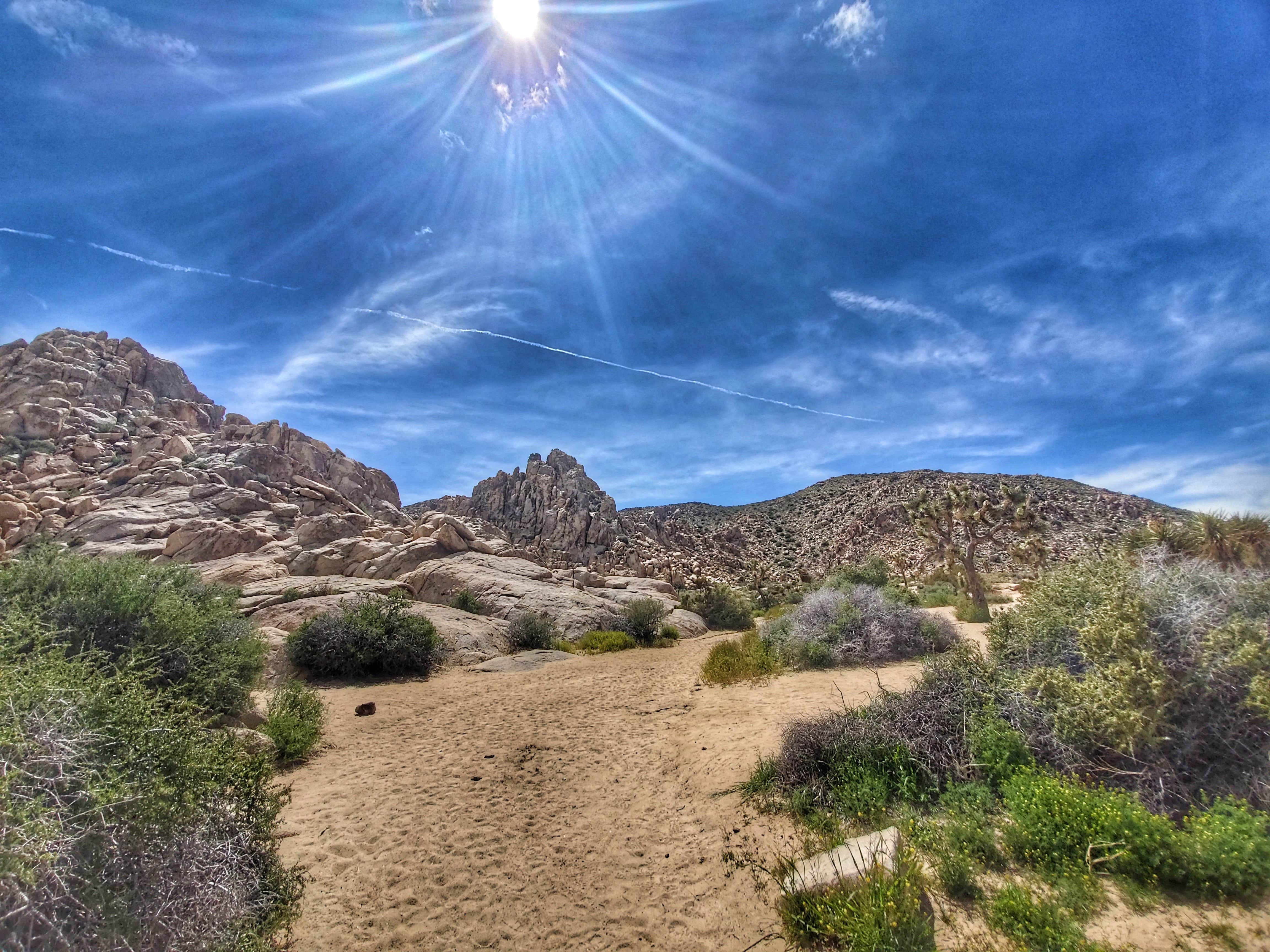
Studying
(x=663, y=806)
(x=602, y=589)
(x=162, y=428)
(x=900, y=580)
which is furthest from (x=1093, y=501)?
(x=162, y=428)

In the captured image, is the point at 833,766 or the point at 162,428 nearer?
the point at 833,766

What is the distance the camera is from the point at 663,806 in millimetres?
6609

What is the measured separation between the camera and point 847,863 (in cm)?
412

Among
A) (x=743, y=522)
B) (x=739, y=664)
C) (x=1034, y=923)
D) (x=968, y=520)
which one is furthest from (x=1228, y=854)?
(x=743, y=522)

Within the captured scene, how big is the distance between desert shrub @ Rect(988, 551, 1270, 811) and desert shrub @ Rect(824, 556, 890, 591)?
10.1 m

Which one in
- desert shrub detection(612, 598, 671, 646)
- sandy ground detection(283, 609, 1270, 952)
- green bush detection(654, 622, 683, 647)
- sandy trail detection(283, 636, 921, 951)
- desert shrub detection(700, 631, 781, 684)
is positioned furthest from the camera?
desert shrub detection(612, 598, 671, 646)

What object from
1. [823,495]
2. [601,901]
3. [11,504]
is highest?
[823,495]

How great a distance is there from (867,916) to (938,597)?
24696 millimetres

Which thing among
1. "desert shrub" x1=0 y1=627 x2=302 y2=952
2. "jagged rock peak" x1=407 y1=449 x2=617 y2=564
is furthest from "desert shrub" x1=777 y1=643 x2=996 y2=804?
"jagged rock peak" x1=407 y1=449 x2=617 y2=564

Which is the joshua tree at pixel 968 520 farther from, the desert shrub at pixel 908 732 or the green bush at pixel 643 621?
→ the desert shrub at pixel 908 732

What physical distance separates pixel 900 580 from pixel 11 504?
166 ft

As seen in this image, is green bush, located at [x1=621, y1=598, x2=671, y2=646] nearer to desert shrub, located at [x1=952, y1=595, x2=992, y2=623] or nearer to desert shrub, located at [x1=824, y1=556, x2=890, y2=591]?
desert shrub, located at [x1=824, y1=556, x2=890, y2=591]

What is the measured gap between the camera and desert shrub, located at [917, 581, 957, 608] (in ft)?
77.3

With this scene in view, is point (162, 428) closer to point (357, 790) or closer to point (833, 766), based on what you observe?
point (357, 790)
